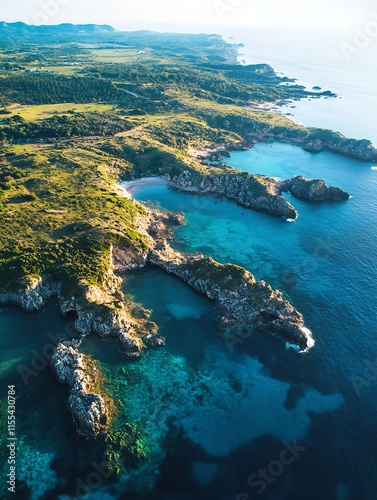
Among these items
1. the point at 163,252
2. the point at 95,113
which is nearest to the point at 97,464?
the point at 163,252

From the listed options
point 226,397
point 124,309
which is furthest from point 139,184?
point 226,397

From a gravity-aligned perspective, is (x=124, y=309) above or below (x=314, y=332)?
above

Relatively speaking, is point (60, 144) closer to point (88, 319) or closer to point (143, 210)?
point (143, 210)

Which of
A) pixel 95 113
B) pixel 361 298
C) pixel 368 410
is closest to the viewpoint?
pixel 368 410

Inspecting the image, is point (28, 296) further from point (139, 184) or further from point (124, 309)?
point (139, 184)
